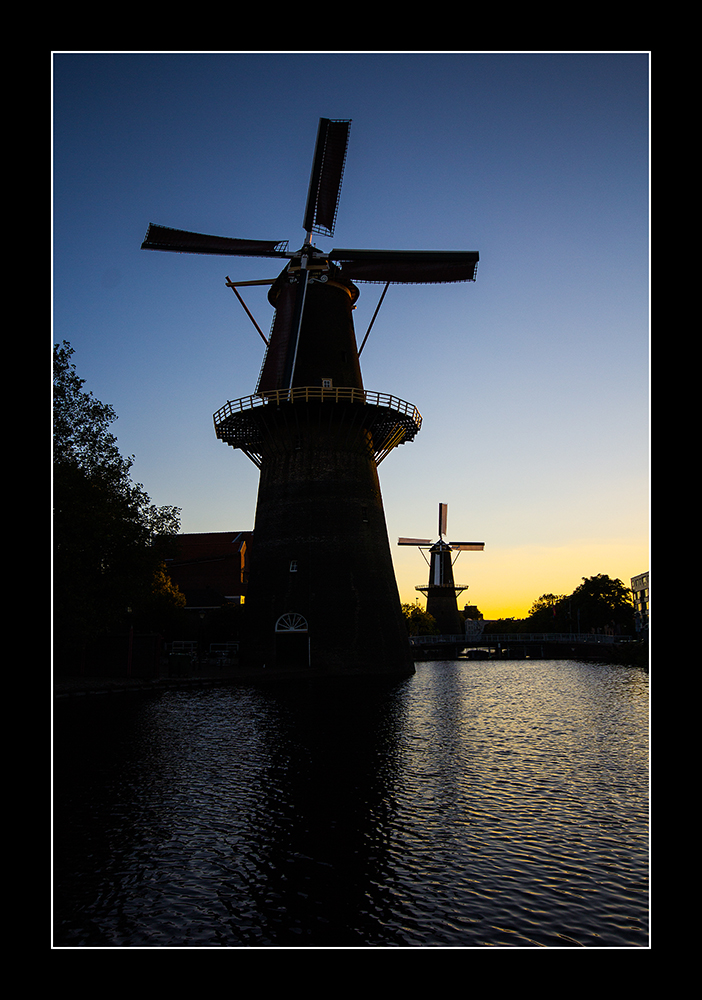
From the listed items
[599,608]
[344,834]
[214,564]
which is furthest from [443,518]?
[344,834]

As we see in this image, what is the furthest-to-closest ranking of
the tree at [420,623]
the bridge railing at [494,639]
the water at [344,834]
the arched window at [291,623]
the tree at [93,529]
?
the tree at [420,623]
the bridge railing at [494,639]
the arched window at [291,623]
the tree at [93,529]
the water at [344,834]

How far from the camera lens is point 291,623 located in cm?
3266

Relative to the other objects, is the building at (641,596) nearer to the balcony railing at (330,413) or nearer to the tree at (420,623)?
the tree at (420,623)

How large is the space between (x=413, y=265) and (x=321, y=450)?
39.2 ft

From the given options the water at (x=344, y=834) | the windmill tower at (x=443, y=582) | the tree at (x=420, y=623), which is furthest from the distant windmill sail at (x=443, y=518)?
the water at (x=344, y=834)

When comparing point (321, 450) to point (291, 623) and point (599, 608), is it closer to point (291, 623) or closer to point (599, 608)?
point (291, 623)

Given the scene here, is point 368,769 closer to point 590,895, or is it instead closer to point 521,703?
point 590,895

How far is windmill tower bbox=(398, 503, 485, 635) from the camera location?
88.2 meters

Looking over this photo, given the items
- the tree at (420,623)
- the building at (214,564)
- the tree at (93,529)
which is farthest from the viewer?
the tree at (420,623)

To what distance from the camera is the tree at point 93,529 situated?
23.0 meters

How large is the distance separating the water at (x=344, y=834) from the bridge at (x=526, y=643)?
169ft

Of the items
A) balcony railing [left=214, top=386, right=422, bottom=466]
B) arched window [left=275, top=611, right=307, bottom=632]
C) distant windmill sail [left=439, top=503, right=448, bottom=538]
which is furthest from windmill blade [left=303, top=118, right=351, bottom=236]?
distant windmill sail [left=439, top=503, right=448, bottom=538]
